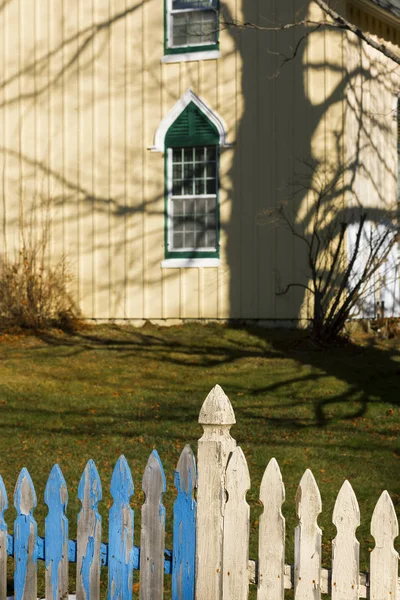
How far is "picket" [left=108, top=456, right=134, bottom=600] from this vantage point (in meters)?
4.38

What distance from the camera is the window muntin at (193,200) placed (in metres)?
16.9

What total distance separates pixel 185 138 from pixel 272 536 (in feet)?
44.3

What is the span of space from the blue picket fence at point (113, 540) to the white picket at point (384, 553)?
32.3 inches

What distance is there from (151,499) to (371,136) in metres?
13.5

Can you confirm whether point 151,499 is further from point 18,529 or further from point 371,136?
point 371,136

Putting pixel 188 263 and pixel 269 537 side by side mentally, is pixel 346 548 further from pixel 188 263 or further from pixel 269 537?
pixel 188 263

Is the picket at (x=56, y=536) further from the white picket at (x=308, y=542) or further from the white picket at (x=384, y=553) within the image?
the white picket at (x=384, y=553)

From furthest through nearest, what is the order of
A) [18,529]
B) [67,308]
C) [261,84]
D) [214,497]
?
[67,308], [261,84], [18,529], [214,497]

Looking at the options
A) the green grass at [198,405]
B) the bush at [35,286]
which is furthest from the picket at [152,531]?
the bush at [35,286]

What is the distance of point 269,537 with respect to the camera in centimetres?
409

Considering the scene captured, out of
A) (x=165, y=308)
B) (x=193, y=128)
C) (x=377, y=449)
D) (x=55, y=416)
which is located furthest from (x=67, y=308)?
(x=377, y=449)

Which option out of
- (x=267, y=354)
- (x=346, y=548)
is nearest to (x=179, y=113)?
(x=267, y=354)

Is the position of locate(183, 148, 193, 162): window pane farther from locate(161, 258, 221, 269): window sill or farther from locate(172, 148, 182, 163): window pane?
locate(161, 258, 221, 269): window sill

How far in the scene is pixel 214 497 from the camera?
167 inches
